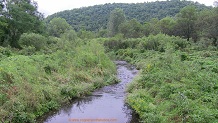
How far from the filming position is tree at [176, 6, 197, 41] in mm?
55938

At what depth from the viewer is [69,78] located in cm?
2097

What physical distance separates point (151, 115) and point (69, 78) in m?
11.0

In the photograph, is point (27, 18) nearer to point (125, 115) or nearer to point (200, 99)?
point (125, 115)

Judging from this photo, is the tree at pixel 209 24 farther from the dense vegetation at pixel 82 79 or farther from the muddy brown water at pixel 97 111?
the muddy brown water at pixel 97 111

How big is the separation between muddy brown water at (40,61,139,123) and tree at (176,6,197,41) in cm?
4284

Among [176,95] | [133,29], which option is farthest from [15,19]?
[133,29]

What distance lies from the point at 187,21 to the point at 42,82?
47846 millimetres

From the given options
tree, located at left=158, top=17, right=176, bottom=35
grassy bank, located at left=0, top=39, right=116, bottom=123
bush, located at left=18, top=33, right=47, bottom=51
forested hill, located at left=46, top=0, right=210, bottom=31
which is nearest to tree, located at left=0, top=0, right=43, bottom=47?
bush, located at left=18, top=33, right=47, bottom=51

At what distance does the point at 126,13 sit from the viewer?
395 ft

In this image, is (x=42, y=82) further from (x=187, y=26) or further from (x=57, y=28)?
(x=57, y=28)

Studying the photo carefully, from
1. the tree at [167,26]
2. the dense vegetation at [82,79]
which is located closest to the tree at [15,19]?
the dense vegetation at [82,79]

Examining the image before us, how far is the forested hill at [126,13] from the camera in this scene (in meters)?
111

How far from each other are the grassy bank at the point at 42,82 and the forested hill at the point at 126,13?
8136 cm

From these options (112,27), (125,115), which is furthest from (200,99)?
(112,27)
